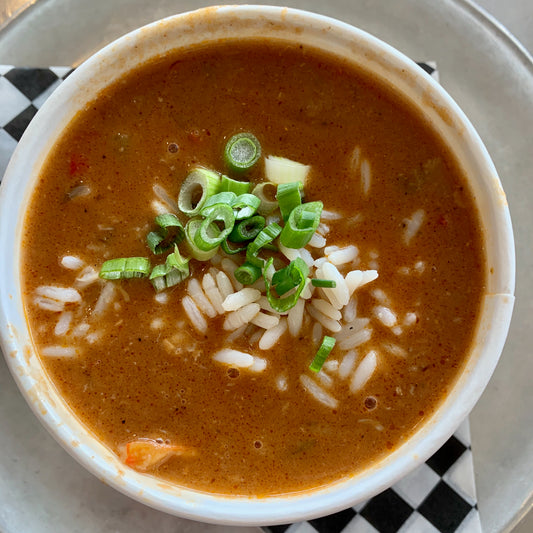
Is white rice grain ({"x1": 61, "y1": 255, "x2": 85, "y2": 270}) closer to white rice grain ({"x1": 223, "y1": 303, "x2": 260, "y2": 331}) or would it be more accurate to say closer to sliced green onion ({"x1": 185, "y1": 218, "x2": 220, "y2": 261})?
sliced green onion ({"x1": 185, "y1": 218, "x2": 220, "y2": 261})

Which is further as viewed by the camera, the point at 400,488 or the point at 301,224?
the point at 400,488

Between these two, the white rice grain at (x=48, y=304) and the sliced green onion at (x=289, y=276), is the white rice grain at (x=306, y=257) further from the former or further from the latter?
the white rice grain at (x=48, y=304)

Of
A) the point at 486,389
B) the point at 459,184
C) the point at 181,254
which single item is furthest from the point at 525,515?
the point at 181,254

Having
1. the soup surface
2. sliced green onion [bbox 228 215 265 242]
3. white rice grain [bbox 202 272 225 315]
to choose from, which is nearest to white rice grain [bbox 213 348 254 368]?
the soup surface

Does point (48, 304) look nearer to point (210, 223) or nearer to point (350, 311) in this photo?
point (210, 223)

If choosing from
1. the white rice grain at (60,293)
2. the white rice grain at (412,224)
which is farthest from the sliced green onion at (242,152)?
the white rice grain at (60,293)

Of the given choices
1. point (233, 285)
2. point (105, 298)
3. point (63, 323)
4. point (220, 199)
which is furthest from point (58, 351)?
point (220, 199)

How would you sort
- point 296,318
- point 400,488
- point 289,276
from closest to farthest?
point 289,276, point 296,318, point 400,488
